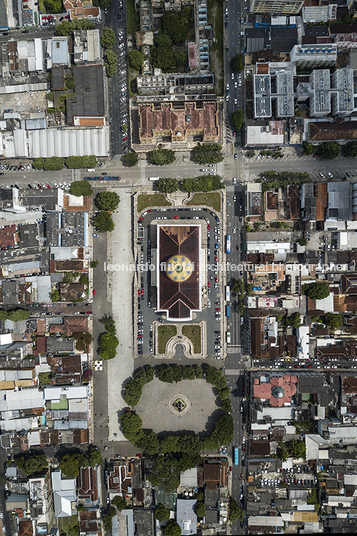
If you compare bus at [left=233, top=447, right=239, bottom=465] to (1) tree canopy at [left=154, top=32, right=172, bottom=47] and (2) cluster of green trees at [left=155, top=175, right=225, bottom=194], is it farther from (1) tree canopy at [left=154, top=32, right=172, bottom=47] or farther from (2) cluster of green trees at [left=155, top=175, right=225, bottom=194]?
(1) tree canopy at [left=154, top=32, right=172, bottom=47]

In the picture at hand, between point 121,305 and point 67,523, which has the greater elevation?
point 121,305

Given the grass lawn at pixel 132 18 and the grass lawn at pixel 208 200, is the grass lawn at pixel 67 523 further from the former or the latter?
the grass lawn at pixel 132 18

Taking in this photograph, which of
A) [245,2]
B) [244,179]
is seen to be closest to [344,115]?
[244,179]

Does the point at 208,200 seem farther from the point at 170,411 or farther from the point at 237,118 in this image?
the point at 170,411

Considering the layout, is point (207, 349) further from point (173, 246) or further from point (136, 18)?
point (136, 18)

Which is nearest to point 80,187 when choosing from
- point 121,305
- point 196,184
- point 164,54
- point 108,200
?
point 108,200

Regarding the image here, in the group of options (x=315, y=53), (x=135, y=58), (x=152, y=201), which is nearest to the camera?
(x=315, y=53)

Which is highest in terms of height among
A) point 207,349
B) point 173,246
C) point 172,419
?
point 173,246
